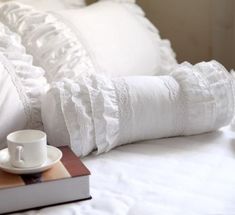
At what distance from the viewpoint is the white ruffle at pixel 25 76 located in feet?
3.27

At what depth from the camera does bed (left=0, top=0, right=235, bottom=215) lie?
814mm

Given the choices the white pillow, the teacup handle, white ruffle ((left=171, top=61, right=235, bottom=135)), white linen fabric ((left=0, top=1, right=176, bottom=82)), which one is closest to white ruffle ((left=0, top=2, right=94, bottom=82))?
white linen fabric ((left=0, top=1, right=176, bottom=82))

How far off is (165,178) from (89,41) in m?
0.53

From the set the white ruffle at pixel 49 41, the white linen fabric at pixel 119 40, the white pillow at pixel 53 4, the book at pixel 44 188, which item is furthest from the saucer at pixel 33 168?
the white pillow at pixel 53 4

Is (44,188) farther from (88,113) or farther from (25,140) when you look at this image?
(88,113)

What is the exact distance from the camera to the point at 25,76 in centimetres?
103

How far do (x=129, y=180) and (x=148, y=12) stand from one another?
1.17 metres

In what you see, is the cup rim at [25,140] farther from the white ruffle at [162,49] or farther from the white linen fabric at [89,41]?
the white ruffle at [162,49]

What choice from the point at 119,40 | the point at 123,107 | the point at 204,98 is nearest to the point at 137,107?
the point at 123,107

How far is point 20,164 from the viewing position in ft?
2.65

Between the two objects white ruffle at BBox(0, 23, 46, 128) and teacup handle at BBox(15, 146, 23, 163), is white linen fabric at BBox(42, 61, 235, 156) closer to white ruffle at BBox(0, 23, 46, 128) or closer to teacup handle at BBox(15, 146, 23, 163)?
white ruffle at BBox(0, 23, 46, 128)

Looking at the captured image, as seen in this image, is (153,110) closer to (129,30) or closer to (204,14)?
(129,30)

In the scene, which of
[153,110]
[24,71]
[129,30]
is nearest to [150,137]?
[153,110]

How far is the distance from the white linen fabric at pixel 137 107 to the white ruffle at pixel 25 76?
0.03 meters
